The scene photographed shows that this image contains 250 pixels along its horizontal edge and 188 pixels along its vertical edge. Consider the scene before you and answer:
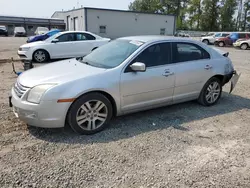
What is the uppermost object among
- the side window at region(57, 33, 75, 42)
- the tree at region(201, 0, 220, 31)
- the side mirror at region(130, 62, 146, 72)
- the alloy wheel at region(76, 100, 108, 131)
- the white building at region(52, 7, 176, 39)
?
the tree at region(201, 0, 220, 31)

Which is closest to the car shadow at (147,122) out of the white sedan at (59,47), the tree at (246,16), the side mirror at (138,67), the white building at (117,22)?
the side mirror at (138,67)

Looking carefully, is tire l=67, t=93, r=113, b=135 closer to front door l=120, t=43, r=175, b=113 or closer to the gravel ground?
the gravel ground

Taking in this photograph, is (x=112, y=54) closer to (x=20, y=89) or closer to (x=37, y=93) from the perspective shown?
(x=37, y=93)

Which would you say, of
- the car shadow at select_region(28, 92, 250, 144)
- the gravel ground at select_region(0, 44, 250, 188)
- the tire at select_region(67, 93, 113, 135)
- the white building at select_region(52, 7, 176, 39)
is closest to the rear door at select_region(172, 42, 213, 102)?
the car shadow at select_region(28, 92, 250, 144)

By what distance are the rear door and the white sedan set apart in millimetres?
6971

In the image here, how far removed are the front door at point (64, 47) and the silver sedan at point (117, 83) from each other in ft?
20.6

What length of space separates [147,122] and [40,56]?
7510 millimetres

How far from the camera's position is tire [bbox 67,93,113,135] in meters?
3.41

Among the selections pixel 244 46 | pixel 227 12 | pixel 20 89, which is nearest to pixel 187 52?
pixel 20 89

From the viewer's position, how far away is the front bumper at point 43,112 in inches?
127

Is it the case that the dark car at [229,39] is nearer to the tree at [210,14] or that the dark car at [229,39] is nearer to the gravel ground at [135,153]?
the gravel ground at [135,153]

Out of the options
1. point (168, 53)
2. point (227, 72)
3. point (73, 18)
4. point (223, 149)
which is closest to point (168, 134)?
point (223, 149)

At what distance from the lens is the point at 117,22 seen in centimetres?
2866

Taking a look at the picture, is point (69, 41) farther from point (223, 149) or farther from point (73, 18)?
point (73, 18)
